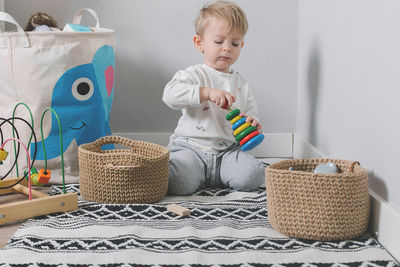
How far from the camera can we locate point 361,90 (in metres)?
1.24

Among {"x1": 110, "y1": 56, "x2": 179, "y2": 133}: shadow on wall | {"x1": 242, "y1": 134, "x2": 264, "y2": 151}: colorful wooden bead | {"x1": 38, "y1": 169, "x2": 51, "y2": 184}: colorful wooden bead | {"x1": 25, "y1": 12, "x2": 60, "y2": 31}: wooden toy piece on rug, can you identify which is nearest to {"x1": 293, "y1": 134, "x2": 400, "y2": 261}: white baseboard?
{"x1": 242, "y1": 134, "x2": 264, "y2": 151}: colorful wooden bead

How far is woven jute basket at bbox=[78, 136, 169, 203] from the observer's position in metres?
1.36

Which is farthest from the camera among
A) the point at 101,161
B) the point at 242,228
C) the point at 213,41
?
the point at 213,41

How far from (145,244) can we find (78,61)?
743 millimetres

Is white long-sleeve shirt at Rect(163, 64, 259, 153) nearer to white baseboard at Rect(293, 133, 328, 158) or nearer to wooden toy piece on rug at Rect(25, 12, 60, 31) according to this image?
white baseboard at Rect(293, 133, 328, 158)

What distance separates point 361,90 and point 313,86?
530 mm

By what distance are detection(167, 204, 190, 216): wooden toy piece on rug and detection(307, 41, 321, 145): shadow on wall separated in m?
Answer: 0.64

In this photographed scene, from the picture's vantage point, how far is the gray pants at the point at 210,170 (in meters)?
1.51

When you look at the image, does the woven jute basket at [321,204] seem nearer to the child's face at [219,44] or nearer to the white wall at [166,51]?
the child's face at [219,44]

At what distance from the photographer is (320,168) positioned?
1.25m

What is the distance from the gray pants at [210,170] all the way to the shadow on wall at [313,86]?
11.9 inches

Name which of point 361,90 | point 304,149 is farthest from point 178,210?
point 304,149

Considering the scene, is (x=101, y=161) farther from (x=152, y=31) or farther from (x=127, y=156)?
(x=152, y=31)

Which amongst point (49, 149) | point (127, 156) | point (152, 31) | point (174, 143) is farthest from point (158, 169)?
point (152, 31)
